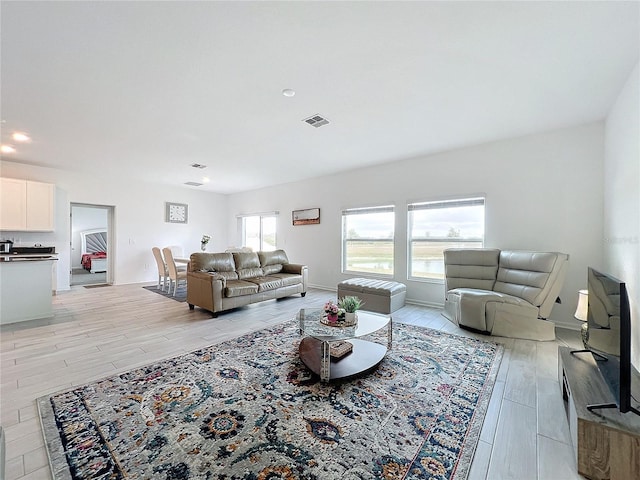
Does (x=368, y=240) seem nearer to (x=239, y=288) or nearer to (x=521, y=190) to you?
(x=521, y=190)

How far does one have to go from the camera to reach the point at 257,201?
790 cm

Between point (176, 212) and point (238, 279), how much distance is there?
422 centimetres

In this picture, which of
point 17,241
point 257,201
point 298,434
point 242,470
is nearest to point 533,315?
point 298,434

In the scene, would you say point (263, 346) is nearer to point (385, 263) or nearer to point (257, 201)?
point (385, 263)

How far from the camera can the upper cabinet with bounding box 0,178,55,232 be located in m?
4.90

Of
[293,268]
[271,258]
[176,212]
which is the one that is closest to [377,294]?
[293,268]

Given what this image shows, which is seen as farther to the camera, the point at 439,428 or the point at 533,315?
the point at 533,315

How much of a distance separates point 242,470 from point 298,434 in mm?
365

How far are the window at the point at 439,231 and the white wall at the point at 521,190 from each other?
143mm

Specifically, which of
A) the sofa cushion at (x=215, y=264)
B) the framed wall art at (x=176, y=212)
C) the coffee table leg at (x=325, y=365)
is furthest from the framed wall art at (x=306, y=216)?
the coffee table leg at (x=325, y=365)

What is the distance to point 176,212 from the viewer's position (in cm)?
767

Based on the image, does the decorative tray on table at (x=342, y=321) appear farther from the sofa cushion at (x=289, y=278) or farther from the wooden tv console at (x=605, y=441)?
the sofa cushion at (x=289, y=278)

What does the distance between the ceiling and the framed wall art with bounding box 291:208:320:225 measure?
7.70 ft

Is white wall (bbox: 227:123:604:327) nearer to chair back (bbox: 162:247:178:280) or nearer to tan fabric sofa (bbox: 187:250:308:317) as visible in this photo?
tan fabric sofa (bbox: 187:250:308:317)
